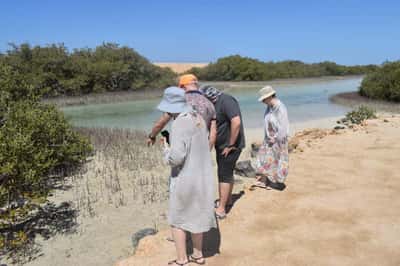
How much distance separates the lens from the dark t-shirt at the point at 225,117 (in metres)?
3.75

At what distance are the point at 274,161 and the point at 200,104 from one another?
6.41 ft

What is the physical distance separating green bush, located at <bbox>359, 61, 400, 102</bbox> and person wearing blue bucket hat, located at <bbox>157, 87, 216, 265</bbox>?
2225 centimetres

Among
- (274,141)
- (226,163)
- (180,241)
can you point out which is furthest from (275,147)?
(180,241)

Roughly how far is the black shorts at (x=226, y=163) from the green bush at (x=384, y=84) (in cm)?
2106

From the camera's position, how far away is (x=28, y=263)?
163 inches

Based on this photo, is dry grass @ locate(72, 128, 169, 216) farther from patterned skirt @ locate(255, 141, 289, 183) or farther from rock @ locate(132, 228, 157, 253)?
patterned skirt @ locate(255, 141, 289, 183)

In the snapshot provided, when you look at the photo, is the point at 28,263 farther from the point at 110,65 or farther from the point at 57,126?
the point at 110,65

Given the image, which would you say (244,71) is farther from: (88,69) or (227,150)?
(227,150)

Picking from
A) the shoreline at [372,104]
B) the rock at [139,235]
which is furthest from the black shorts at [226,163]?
the shoreline at [372,104]

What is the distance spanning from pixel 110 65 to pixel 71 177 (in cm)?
2737

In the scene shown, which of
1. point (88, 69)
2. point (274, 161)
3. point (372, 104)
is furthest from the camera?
point (88, 69)

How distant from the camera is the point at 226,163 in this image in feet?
13.2

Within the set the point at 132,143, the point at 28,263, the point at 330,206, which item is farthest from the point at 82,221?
the point at 132,143

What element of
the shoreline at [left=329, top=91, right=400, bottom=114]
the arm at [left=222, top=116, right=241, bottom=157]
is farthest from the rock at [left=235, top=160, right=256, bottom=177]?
the shoreline at [left=329, top=91, right=400, bottom=114]
